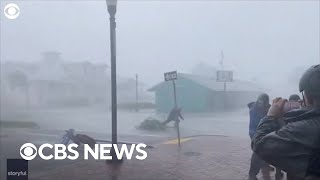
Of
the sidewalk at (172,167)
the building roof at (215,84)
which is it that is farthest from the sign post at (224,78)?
the sidewalk at (172,167)

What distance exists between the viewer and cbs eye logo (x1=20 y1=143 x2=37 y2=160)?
816 centimetres

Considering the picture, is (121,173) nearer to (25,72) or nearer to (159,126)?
(159,126)

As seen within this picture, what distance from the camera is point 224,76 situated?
85.1ft

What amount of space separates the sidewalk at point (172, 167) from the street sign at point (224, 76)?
16.8 m

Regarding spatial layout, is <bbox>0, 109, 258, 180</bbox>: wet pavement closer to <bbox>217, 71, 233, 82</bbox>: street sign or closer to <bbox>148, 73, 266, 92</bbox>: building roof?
<bbox>148, 73, 266, 92</bbox>: building roof

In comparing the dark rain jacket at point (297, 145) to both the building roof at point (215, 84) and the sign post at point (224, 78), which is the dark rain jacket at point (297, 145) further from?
the sign post at point (224, 78)

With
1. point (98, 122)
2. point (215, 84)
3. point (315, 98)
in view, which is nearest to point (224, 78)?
point (215, 84)

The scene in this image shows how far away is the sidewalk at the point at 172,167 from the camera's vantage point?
20.2 ft

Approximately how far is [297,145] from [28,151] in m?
8.07

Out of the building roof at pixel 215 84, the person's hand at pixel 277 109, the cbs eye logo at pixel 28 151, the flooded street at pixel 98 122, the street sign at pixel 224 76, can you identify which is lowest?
the flooded street at pixel 98 122

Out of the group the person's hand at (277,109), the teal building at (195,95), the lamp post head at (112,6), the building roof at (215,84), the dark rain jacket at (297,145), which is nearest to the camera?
the dark rain jacket at (297,145)

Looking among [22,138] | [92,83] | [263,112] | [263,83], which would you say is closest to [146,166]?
[263,112]

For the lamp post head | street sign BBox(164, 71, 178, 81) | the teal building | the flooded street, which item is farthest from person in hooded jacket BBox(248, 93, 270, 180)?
the teal building

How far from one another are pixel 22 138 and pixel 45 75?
11.6 metres
